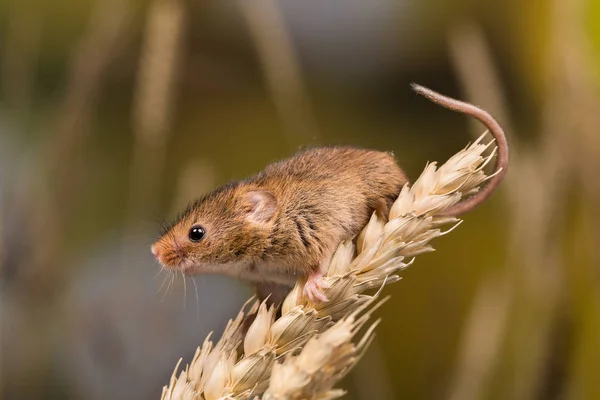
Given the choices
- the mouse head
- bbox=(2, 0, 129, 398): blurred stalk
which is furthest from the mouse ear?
bbox=(2, 0, 129, 398): blurred stalk

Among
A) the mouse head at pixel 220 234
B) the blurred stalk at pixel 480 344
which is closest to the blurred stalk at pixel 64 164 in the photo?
the mouse head at pixel 220 234

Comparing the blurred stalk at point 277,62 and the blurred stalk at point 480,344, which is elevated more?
the blurred stalk at point 277,62

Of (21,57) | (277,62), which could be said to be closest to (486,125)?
(277,62)

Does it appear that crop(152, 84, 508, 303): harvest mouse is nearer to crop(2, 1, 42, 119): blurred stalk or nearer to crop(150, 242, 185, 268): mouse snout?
crop(150, 242, 185, 268): mouse snout

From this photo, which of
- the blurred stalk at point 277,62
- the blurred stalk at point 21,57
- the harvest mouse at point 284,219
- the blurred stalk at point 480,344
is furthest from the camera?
the blurred stalk at point 21,57

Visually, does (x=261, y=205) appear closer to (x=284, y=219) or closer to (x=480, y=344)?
(x=284, y=219)

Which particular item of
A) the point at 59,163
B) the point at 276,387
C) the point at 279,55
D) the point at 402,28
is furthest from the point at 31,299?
the point at 402,28

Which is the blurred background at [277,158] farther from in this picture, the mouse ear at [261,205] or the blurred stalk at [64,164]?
the mouse ear at [261,205]
